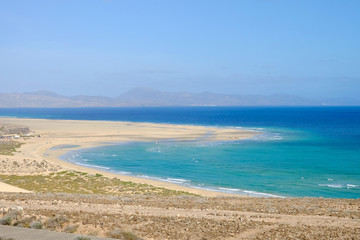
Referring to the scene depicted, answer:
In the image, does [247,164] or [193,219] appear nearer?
[193,219]

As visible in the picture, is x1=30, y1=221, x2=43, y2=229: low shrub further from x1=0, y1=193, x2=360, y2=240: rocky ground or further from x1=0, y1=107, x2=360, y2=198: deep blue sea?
x1=0, y1=107, x2=360, y2=198: deep blue sea

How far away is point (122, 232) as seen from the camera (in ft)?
34.8

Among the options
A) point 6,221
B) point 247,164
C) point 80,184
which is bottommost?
point 80,184

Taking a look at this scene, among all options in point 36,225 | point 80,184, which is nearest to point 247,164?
point 80,184

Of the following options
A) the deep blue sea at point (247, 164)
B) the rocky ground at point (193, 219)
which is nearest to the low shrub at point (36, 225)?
the rocky ground at point (193, 219)

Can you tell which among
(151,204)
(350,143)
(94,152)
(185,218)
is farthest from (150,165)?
(350,143)

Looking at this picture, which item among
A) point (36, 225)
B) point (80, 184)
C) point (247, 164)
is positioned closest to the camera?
point (36, 225)

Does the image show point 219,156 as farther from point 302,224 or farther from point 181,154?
point 302,224

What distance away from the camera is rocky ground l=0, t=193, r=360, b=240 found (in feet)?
36.3

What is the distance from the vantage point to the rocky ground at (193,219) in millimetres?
11062

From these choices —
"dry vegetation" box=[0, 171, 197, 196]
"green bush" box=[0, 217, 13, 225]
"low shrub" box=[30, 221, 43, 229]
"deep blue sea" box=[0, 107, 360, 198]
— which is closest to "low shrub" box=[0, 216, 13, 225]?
"green bush" box=[0, 217, 13, 225]

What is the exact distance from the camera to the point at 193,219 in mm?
12711

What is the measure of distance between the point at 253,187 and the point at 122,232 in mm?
20218

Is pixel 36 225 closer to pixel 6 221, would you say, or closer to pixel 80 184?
pixel 6 221
